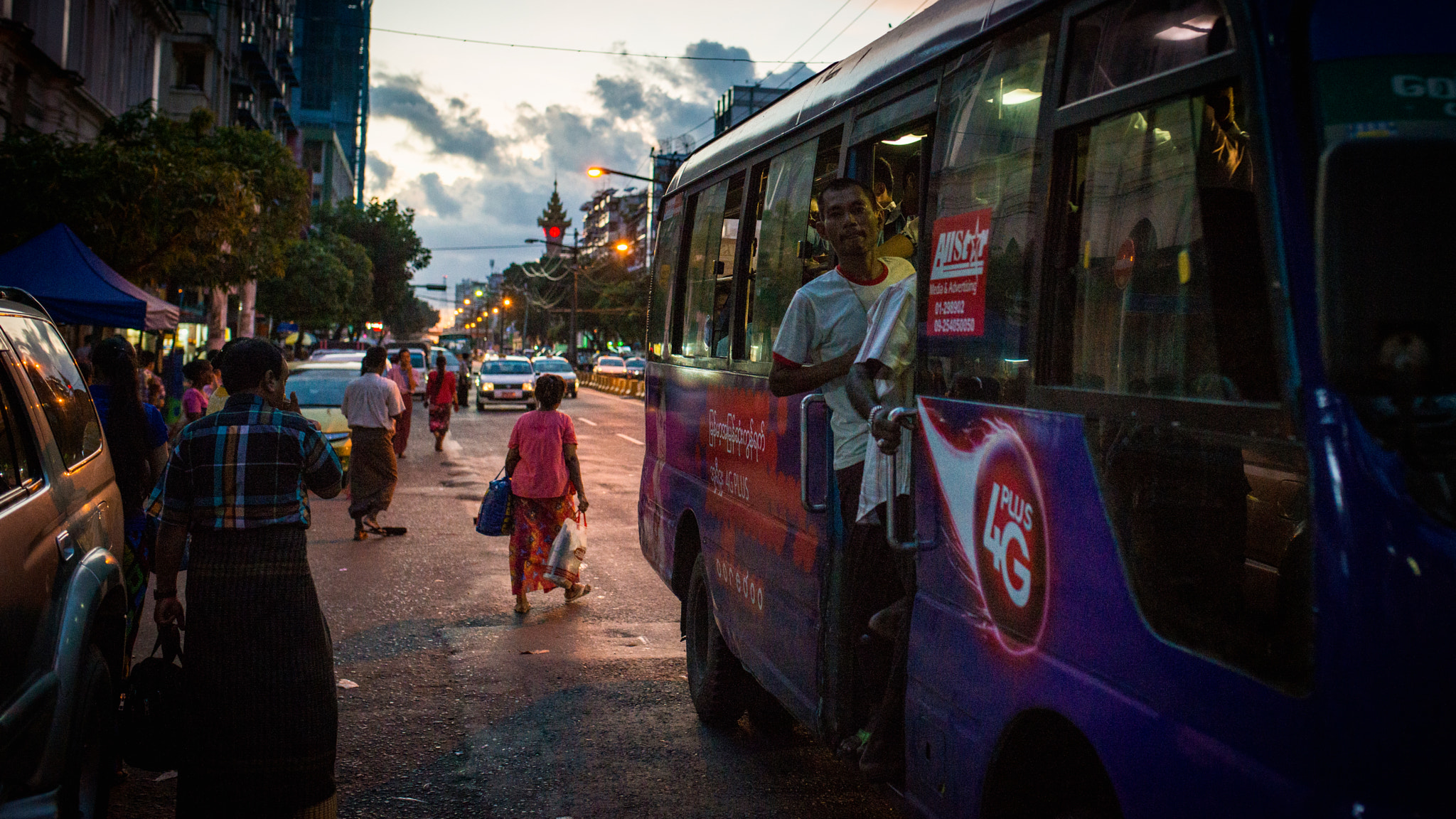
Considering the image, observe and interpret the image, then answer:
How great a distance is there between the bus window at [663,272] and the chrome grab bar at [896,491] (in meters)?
3.73

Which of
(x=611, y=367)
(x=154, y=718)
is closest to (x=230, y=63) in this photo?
(x=611, y=367)

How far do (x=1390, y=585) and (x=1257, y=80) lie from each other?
3.01ft

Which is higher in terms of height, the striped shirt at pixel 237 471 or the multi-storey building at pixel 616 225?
the multi-storey building at pixel 616 225

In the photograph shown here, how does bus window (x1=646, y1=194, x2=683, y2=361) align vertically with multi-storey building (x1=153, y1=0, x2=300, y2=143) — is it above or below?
below

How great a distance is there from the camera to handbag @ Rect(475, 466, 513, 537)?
8.76 meters

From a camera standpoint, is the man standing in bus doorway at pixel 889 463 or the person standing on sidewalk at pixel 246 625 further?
the person standing on sidewalk at pixel 246 625

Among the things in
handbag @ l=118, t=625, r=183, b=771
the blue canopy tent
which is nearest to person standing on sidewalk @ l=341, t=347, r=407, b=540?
the blue canopy tent

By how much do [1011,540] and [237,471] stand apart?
96.7 inches

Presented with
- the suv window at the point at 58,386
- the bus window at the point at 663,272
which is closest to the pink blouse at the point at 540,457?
the bus window at the point at 663,272

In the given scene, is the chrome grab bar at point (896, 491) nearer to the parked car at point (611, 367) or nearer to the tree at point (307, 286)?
the tree at point (307, 286)

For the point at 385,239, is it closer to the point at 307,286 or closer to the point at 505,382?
the point at 307,286

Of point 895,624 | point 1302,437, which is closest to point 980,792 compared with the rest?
point 895,624

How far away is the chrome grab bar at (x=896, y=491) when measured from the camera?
3598 mm

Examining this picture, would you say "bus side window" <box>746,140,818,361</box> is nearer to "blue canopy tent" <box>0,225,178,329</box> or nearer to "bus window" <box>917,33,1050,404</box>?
"bus window" <box>917,33,1050,404</box>
